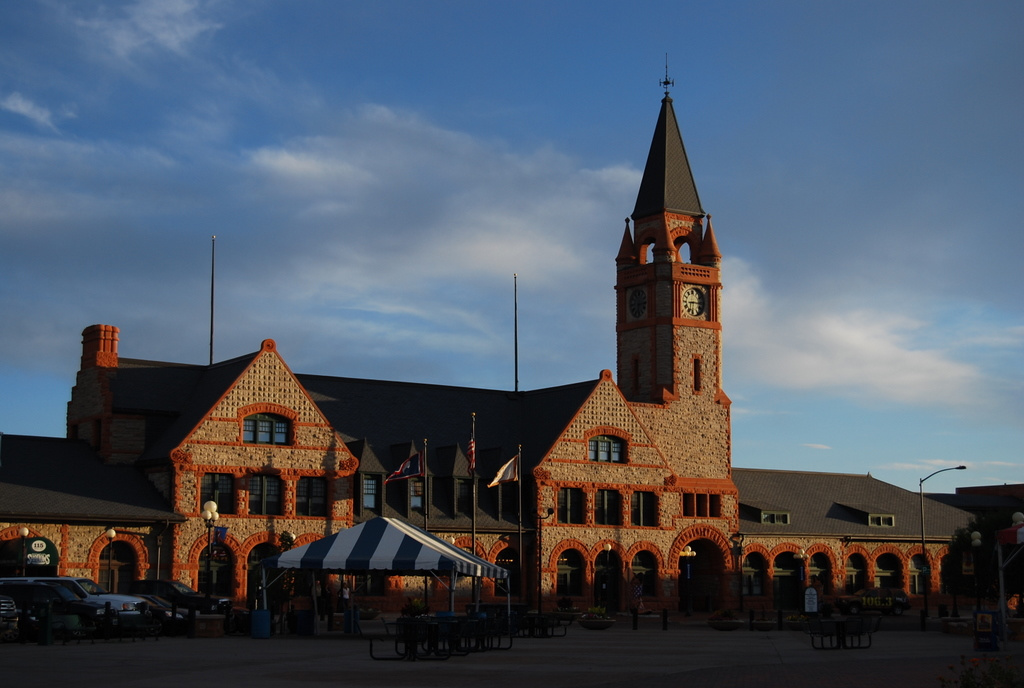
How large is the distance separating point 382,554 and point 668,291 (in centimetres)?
3581

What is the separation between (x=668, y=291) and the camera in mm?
70625

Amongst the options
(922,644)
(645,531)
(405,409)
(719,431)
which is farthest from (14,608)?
(719,431)

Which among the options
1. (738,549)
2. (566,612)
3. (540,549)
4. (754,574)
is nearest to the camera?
(566,612)

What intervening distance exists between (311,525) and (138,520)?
25.4 ft

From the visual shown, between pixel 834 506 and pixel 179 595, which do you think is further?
pixel 834 506

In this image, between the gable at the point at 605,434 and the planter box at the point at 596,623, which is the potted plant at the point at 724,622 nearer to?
the planter box at the point at 596,623

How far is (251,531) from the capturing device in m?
54.8

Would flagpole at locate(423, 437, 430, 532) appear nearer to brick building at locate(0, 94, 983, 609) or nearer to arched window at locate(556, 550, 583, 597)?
brick building at locate(0, 94, 983, 609)

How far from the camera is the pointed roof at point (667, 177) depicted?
73.1 metres

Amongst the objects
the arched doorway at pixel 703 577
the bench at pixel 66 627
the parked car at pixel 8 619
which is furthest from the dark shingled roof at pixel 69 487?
the arched doorway at pixel 703 577

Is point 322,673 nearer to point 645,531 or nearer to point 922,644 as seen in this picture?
point 922,644

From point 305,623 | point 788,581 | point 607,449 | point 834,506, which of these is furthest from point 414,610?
point 834,506

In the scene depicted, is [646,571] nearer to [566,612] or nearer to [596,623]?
[566,612]

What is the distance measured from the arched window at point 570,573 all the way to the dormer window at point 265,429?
1553 centimetres
